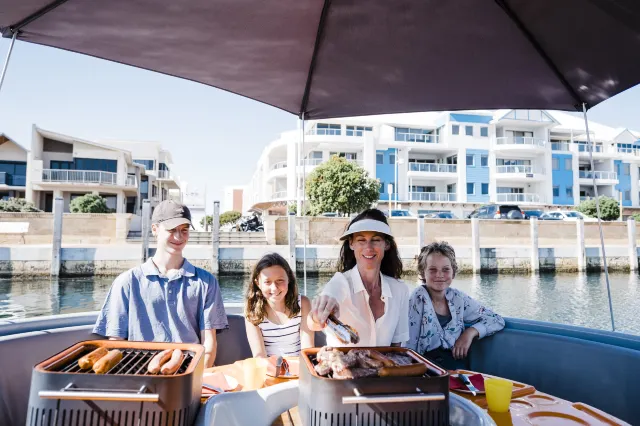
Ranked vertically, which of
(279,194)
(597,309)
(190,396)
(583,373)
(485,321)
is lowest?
(597,309)

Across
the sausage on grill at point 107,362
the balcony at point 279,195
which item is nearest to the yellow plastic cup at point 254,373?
the sausage on grill at point 107,362

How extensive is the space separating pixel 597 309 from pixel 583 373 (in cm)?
1064

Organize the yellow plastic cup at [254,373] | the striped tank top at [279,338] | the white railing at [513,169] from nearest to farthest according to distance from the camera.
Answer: the yellow plastic cup at [254,373] → the striped tank top at [279,338] → the white railing at [513,169]

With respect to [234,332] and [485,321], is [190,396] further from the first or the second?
[485,321]

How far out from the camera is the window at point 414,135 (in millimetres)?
33188

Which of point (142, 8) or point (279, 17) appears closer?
point (142, 8)

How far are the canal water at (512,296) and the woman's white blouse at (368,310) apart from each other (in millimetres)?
7238

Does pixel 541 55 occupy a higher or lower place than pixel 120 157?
lower

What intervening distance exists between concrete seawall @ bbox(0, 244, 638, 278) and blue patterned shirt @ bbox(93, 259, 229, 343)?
12.3m

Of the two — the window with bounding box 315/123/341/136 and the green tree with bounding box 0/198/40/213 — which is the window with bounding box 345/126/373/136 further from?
the green tree with bounding box 0/198/40/213

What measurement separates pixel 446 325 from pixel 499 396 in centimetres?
118

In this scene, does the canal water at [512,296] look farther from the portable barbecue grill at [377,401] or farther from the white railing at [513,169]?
the white railing at [513,169]

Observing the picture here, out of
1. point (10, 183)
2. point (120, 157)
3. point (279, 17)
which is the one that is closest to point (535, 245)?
point (279, 17)

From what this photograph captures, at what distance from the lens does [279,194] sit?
107 ft
